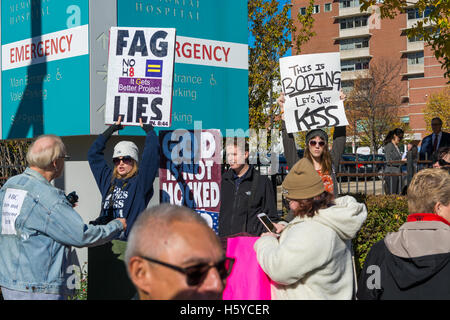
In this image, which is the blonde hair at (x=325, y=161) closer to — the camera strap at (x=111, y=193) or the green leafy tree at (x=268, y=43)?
the camera strap at (x=111, y=193)

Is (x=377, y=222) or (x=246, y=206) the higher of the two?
(x=246, y=206)

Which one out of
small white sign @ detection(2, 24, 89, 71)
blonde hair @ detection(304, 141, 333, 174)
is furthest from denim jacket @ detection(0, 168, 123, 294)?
small white sign @ detection(2, 24, 89, 71)

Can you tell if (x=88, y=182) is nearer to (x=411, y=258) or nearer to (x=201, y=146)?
(x=201, y=146)

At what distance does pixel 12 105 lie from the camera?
680cm

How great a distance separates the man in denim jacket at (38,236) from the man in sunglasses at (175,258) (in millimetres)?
1570

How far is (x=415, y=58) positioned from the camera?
220ft

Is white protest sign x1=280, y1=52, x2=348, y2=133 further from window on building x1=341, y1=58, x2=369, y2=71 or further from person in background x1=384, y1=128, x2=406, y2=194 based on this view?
window on building x1=341, y1=58, x2=369, y2=71

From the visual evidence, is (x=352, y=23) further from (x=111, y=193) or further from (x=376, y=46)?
(x=111, y=193)

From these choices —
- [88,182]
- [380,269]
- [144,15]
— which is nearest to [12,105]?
[88,182]

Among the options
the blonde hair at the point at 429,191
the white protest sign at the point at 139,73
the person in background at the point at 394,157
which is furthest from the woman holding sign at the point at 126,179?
the person in background at the point at 394,157

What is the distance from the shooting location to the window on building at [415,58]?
66500 mm

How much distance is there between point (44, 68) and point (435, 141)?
6702mm

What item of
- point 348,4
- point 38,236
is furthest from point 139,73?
point 348,4
